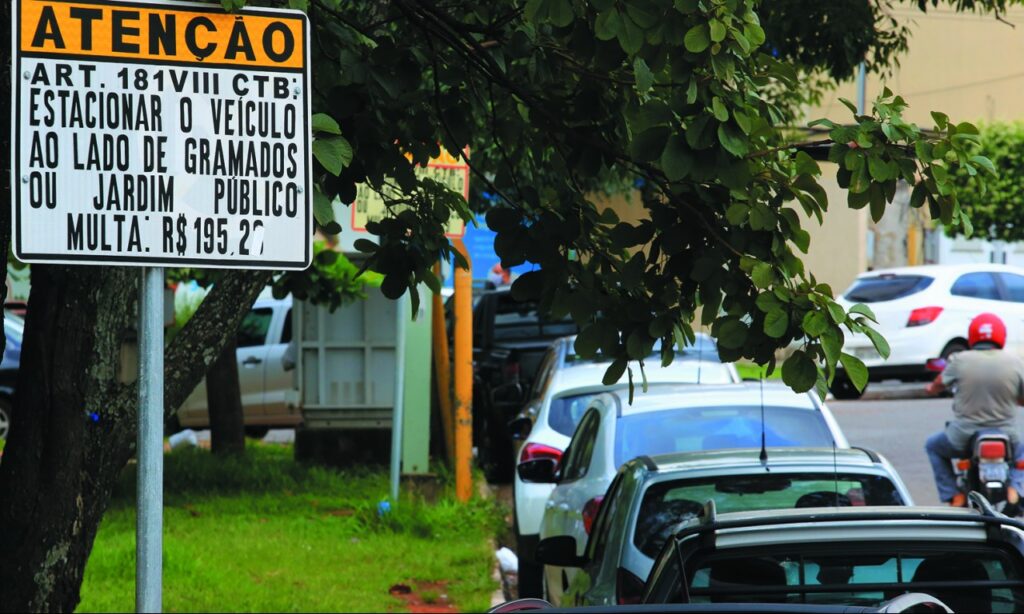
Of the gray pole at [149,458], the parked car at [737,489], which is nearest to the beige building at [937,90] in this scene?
the parked car at [737,489]

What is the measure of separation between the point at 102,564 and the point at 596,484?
395cm

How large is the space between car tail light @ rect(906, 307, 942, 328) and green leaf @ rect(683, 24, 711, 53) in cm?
1832

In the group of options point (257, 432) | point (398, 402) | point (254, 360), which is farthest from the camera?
point (257, 432)

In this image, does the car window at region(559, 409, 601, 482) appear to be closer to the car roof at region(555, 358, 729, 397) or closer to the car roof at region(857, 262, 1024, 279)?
the car roof at region(555, 358, 729, 397)

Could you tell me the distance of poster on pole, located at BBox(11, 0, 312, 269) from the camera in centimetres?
363

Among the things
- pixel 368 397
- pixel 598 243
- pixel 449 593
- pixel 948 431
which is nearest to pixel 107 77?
pixel 598 243

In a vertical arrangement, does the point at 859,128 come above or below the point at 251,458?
above

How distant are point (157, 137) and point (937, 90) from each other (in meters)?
37.0

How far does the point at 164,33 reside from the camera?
3789 millimetres

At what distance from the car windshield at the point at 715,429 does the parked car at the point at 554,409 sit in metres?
0.36

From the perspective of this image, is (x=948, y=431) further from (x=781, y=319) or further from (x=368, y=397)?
(x=781, y=319)

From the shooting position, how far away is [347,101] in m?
5.34

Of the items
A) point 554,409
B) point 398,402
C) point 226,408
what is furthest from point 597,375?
point 226,408

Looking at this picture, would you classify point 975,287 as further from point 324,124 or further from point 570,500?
point 324,124
